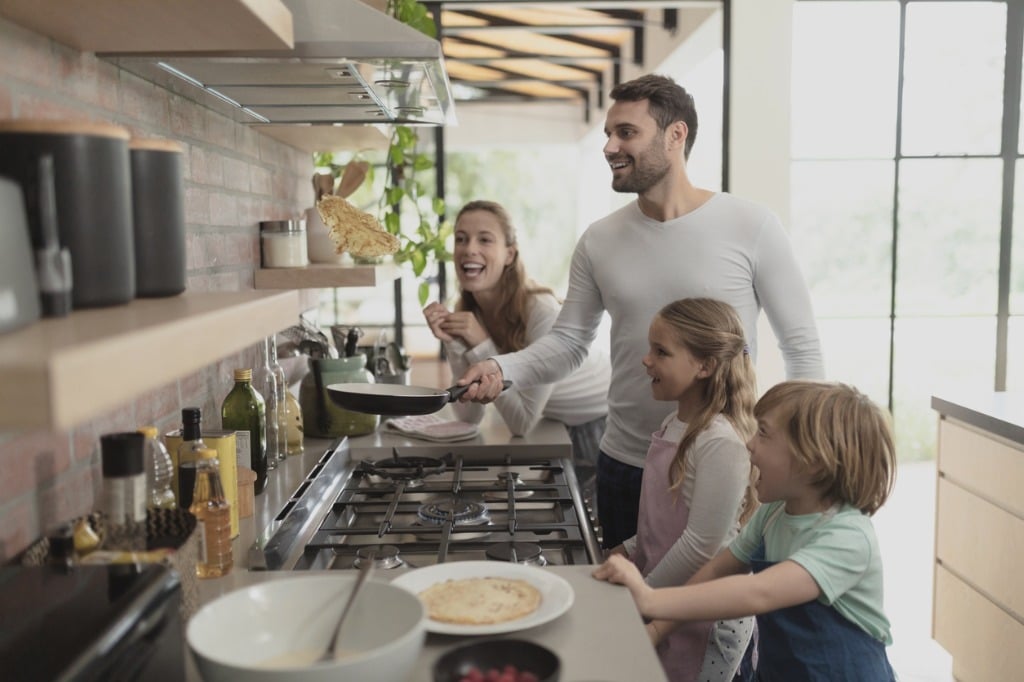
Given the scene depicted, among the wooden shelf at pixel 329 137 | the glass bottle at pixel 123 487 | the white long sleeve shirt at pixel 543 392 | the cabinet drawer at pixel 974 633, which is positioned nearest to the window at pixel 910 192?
the cabinet drawer at pixel 974 633

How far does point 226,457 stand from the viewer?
1.51 meters

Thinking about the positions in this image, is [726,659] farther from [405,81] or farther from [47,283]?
[47,283]

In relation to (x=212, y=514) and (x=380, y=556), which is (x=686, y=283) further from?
(x=212, y=514)

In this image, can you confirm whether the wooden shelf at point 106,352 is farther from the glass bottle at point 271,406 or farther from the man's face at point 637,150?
the man's face at point 637,150

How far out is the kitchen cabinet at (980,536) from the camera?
8.91 feet

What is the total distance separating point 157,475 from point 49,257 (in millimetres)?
661

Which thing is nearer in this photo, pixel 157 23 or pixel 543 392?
pixel 157 23

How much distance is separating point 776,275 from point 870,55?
311cm

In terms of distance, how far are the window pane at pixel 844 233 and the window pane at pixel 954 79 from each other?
323 mm

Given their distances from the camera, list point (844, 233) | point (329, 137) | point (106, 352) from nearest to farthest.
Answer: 1. point (106, 352)
2. point (329, 137)
3. point (844, 233)

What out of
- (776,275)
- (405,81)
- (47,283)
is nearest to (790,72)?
(776,275)

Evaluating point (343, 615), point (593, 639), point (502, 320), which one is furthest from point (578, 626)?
point (502, 320)

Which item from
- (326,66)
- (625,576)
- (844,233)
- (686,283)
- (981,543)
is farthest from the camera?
(844,233)

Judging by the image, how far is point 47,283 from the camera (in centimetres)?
77
